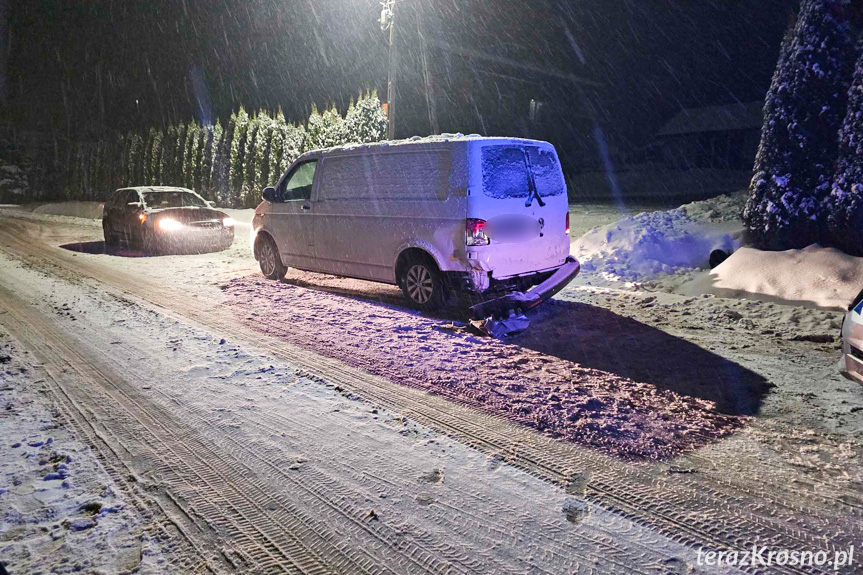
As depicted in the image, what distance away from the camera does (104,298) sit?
26.9 ft

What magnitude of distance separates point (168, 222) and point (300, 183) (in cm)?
560

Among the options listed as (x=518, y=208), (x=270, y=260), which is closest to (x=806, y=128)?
A: (x=518, y=208)

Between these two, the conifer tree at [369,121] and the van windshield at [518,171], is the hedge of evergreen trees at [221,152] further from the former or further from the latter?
the van windshield at [518,171]

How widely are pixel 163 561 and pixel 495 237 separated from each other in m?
4.90

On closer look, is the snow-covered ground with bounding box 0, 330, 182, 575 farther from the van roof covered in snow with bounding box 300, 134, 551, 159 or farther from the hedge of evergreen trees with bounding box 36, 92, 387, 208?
the hedge of evergreen trees with bounding box 36, 92, 387, 208

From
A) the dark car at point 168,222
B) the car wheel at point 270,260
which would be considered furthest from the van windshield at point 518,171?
the dark car at point 168,222

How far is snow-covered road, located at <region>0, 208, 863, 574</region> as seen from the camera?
2684mm

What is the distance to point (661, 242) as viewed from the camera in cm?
1020


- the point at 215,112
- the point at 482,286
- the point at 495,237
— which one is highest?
the point at 215,112

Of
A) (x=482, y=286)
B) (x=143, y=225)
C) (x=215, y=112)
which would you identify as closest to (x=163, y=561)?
(x=482, y=286)

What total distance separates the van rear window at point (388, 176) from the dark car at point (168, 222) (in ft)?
20.1

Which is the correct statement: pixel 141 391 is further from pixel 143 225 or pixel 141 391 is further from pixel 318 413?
pixel 143 225

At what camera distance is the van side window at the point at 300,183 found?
346 inches

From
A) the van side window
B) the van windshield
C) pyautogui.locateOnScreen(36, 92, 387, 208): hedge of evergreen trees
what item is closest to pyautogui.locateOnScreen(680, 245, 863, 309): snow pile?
the van windshield
